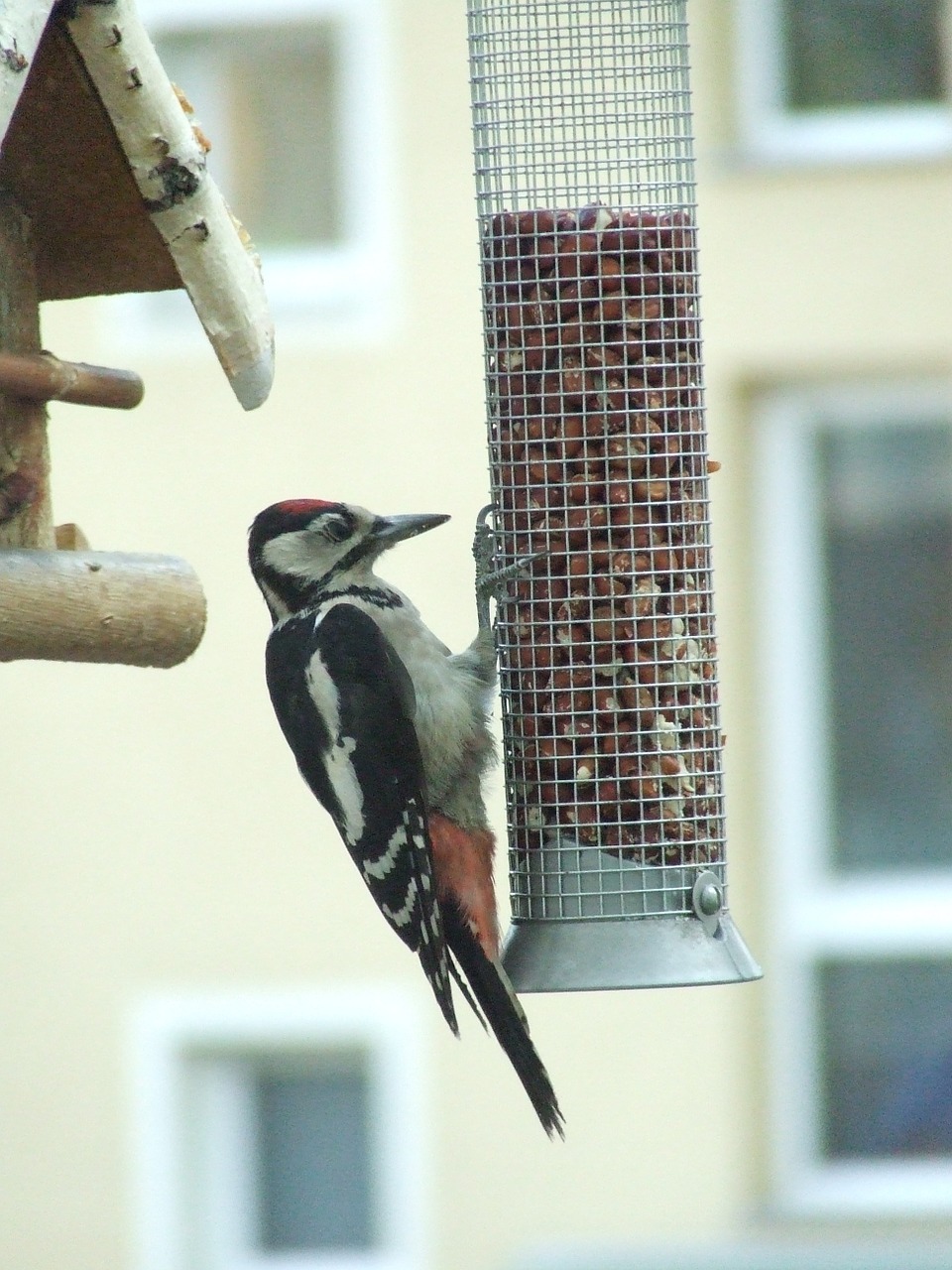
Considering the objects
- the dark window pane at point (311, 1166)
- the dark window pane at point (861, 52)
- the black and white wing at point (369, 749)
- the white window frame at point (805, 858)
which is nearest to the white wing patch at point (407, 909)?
the black and white wing at point (369, 749)

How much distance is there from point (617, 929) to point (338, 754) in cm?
70

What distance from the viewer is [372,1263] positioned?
6.42 metres

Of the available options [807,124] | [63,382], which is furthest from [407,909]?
[807,124]

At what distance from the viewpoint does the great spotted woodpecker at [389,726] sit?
3434 mm

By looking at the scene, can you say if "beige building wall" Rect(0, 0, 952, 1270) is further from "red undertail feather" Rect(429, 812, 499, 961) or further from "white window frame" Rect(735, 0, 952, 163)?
"red undertail feather" Rect(429, 812, 499, 961)

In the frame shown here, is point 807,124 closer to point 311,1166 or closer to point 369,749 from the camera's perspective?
point 369,749

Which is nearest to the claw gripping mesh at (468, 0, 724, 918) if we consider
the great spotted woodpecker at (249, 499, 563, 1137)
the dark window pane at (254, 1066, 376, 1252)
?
the great spotted woodpecker at (249, 499, 563, 1137)

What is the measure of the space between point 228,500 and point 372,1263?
7.70 ft

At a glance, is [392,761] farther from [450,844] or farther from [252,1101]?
[252,1101]

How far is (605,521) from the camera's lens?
10.4 feet

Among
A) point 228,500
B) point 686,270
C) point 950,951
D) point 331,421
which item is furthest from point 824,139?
point 686,270

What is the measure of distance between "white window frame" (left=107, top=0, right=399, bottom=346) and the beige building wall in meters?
0.05

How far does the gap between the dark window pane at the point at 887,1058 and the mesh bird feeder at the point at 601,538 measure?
3231 mm

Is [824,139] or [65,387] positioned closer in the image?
[65,387]
